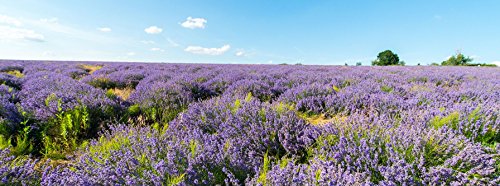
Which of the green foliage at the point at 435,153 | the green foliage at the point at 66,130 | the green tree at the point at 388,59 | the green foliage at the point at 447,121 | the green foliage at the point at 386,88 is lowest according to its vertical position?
the green foliage at the point at 66,130

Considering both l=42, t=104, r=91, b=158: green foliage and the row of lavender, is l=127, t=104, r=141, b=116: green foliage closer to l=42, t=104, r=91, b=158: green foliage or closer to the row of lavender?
the row of lavender

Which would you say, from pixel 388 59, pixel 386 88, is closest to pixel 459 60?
pixel 388 59

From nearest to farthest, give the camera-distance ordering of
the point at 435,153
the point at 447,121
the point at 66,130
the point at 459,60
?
the point at 435,153
the point at 447,121
the point at 66,130
the point at 459,60

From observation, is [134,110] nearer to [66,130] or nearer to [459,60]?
[66,130]

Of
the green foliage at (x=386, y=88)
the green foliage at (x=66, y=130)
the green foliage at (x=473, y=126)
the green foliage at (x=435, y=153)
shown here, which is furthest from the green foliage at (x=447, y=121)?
the green foliage at (x=66, y=130)

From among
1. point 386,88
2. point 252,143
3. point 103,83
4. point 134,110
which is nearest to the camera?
point 252,143

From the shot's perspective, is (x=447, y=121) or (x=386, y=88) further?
(x=386, y=88)

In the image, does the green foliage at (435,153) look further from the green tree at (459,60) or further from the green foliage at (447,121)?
the green tree at (459,60)

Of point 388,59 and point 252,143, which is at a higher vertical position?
point 388,59

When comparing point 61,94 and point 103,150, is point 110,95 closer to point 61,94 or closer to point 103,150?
point 61,94

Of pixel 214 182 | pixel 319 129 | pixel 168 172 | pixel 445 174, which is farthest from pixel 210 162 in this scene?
pixel 445 174

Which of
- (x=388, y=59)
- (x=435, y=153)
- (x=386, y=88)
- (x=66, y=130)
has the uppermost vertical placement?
(x=388, y=59)

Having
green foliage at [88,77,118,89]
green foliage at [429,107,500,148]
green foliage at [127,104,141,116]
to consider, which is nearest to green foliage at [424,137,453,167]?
green foliage at [429,107,500,148]

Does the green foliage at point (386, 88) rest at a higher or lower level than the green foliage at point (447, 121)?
higher
